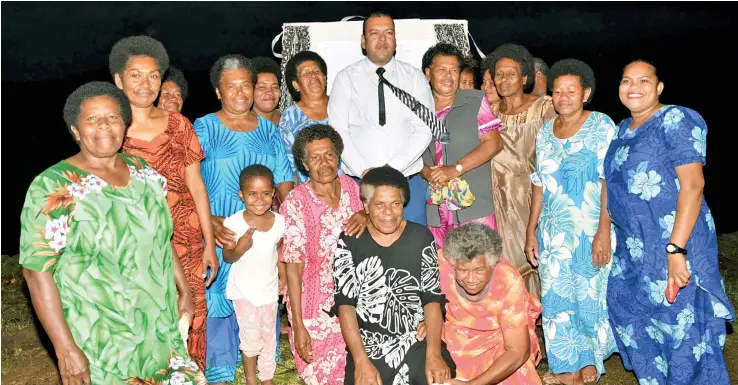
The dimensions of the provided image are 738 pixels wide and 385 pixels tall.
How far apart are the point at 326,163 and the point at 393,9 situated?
1258cm

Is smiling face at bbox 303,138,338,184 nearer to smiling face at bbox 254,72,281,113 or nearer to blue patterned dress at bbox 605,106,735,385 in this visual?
smiling face at bbox 254,72,281,113

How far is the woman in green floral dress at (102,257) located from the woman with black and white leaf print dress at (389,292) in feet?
3.09

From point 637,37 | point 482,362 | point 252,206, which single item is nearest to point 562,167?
point 482,362

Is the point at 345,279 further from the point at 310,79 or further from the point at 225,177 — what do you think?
the point at 310,79

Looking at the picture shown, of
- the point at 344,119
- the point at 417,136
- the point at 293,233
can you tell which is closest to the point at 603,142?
the point at 417,136

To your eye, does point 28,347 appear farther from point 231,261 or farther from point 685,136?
point 685,136

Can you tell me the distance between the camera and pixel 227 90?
4664 mm

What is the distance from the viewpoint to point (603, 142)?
446 centimetres

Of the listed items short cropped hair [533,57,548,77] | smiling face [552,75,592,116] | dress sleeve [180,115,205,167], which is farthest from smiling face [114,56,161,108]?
short cropped hair [533,57,548,77]

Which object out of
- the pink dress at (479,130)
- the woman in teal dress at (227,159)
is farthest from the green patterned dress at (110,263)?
the pink dress at (479,130)

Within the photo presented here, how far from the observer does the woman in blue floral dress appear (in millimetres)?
3928

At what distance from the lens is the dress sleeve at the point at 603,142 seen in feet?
14.6

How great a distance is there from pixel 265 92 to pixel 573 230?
7.80 ft

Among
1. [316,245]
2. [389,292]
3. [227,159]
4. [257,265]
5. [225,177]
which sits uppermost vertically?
[227,159]
